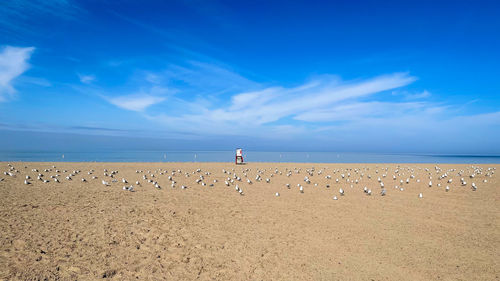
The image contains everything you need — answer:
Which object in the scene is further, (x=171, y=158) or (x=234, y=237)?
(x=171, y=158)

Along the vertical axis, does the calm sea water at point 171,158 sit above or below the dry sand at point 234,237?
above

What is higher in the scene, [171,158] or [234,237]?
[171,158]

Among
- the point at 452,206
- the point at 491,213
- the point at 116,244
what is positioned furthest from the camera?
the point at 452,206

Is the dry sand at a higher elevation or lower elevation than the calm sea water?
lower

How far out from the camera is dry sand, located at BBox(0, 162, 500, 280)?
711 cm

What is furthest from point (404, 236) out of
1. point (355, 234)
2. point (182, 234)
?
point (182, 234)

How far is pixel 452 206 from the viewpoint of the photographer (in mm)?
14531

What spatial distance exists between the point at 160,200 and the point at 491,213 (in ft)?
50.0

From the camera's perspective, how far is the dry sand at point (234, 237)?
7.11 metres

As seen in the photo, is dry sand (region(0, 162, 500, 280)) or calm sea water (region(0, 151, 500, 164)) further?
calm sea water (region(0, 151, 500, 164))

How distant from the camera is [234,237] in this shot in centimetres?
946

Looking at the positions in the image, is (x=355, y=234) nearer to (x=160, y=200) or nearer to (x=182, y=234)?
(x=182, y=234)

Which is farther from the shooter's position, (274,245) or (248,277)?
(274,245)

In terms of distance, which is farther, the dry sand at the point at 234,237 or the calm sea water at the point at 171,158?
the calm sea water at the point at 171,158
